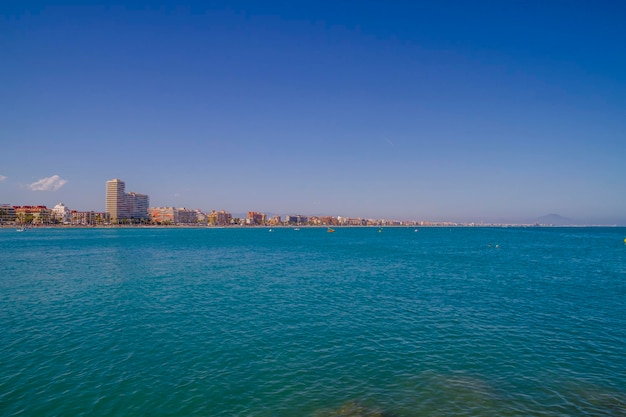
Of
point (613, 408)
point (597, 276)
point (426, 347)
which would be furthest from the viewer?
point (597, 276)

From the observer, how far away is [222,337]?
2358cm

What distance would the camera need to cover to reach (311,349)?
21.5 metres

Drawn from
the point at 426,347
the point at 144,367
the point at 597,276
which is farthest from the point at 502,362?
the point at 597,276

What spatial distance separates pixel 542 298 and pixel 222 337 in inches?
1222

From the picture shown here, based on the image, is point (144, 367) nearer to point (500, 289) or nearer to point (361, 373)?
point (361, 373)

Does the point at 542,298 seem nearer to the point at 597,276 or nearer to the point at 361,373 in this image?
the point at 597,276

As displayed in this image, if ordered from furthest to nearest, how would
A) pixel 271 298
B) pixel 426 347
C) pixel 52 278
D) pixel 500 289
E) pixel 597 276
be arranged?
pixel 597 276, pixel 52 278, pixel 500 289, pixel 271 298, pixel 426 347

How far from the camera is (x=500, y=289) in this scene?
4006 centimetres

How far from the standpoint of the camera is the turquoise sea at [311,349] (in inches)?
609

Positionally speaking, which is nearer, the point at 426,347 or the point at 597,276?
the point at 426,347

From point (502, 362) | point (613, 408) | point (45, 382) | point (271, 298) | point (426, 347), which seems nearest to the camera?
point (613, 408)

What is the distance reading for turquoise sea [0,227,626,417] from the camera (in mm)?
15469

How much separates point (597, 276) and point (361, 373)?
158 feet

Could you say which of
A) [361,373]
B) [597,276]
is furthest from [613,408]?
[597,276]
